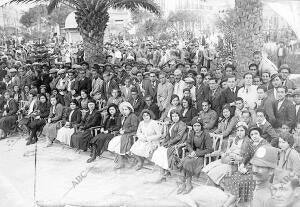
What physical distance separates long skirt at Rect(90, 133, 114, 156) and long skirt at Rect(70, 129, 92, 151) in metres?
0.19

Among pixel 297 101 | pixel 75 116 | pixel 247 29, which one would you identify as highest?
pixel 247 29

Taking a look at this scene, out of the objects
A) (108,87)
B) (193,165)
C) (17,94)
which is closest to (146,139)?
(193,165)

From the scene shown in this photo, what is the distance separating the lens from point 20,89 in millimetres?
9172

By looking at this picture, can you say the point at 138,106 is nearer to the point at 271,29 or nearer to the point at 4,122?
the point at 4,122

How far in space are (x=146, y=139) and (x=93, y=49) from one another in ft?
16.9

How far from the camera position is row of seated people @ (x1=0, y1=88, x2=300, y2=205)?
180 inches

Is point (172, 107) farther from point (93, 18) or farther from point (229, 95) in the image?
point (93, 18)

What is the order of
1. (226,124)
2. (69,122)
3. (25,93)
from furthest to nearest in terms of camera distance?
(25,93), (69,122), (226,124)

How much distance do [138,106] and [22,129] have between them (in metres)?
3.00

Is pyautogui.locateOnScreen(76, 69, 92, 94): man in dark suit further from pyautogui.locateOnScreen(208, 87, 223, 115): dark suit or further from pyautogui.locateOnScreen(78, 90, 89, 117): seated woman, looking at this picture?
pyautogui.locateOnScreen(208, 87, 223, 115): dark suit

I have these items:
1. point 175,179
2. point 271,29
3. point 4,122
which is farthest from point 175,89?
point 271,29

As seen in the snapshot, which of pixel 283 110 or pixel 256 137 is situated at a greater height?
pixel 283 110

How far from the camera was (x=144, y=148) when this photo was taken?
19.2 feet

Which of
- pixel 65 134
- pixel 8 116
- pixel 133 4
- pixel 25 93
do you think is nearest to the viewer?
pixel 65 134
